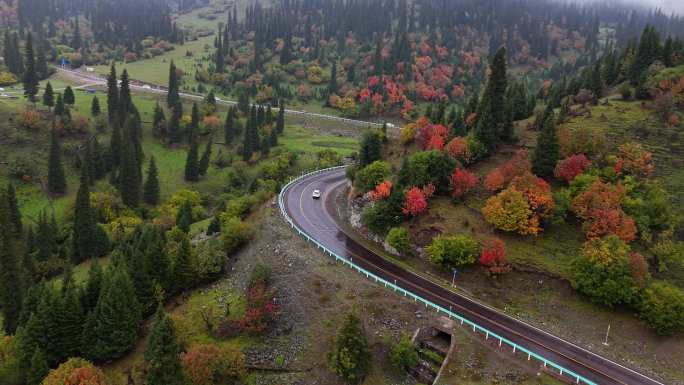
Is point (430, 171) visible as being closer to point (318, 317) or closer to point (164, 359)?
point (318, 317)

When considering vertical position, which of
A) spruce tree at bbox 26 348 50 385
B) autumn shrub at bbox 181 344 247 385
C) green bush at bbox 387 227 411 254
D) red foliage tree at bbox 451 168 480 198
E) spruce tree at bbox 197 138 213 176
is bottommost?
spruce tree at bbox 26 348 50 385

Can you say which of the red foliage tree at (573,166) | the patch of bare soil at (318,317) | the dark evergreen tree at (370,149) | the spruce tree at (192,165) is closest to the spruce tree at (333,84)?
the spruce tree at (192,165)

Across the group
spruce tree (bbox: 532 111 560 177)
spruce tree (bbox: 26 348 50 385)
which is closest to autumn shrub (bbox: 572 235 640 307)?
spruce tree (bbox: 532 111 560 177)

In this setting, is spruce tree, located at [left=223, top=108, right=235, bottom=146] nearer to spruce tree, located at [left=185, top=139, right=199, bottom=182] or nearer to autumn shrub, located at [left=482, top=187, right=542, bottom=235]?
spruce tree, located at [left=185, top=139, right=199, bottom=182]

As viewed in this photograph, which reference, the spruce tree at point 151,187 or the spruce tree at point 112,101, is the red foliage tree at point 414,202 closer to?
the spruce tree at point 151,187

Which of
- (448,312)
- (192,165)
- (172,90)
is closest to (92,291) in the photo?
(448,312)
